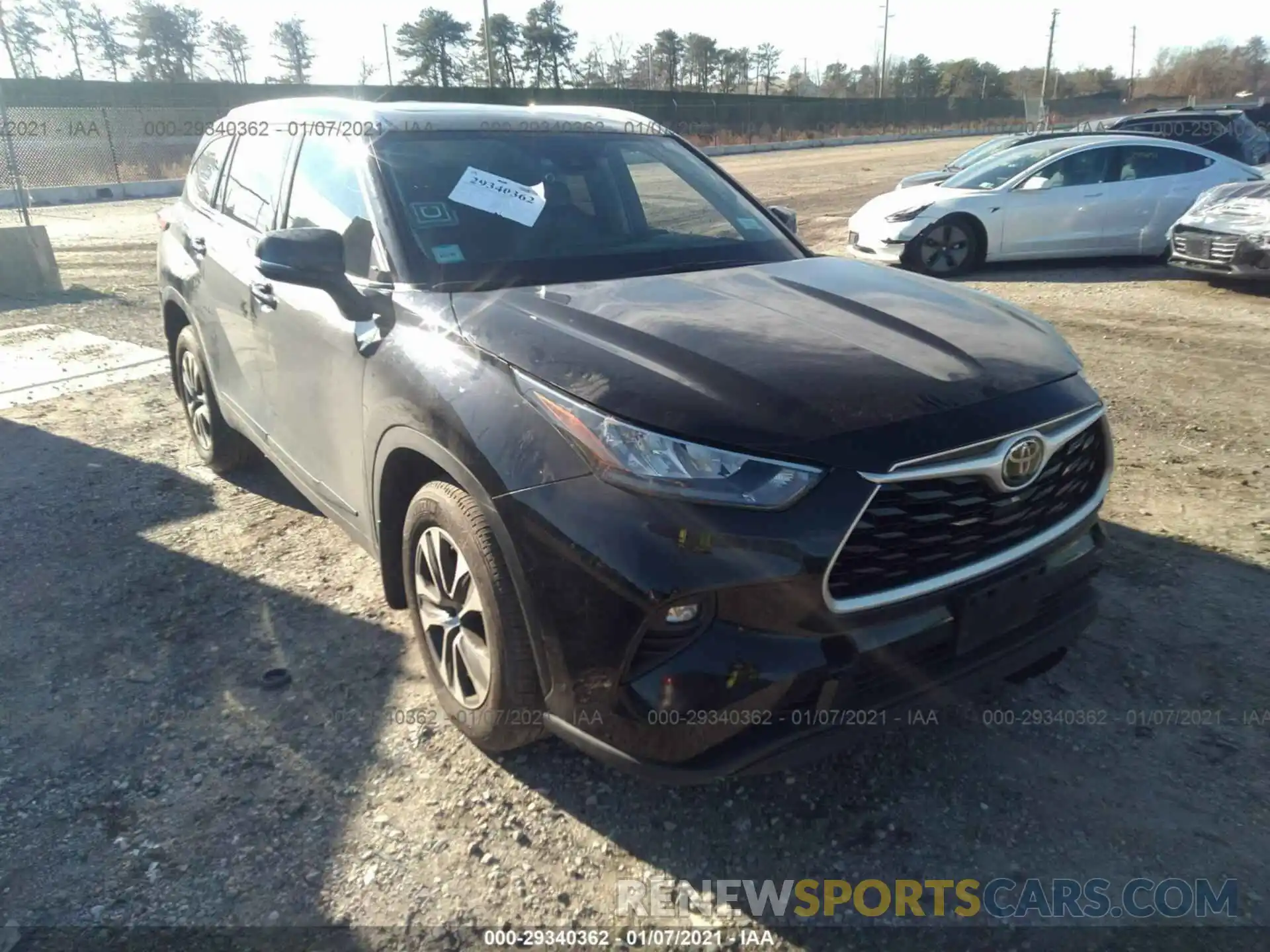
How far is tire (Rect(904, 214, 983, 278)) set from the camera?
410 inches

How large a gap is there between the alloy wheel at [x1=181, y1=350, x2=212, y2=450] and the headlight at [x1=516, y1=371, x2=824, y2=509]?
3.38 meters

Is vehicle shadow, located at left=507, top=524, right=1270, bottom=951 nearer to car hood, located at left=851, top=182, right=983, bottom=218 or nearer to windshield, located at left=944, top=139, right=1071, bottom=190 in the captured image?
car hood, located at left=851, top=182, right=983, bottom=218

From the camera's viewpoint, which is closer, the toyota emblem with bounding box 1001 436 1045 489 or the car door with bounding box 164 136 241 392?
the toyota emblem with bounding box 1001 436 1045 489

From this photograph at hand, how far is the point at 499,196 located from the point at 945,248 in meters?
8.43

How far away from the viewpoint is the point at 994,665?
2.43m

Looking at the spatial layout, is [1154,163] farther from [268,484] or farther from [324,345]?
[324,345]

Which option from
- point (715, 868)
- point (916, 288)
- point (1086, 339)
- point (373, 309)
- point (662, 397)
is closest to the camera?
point (662, 397)

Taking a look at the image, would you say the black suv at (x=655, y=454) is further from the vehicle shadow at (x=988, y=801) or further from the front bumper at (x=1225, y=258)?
the front bumper at (x=1225, y=258)

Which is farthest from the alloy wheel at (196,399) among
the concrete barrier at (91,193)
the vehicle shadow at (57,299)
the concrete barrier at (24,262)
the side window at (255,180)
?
the concrete barrier at (91,193)

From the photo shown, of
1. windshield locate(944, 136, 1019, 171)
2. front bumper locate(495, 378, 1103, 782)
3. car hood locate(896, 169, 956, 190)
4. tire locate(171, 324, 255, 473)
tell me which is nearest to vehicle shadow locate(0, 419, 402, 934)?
tire locate(171, 324, 255, 473)

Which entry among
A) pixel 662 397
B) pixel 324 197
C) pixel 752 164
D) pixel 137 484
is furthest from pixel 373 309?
pixel 752 164

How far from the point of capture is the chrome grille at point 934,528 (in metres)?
2.15

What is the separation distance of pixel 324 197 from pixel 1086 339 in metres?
6.25

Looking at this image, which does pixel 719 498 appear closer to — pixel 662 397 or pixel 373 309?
pixel 662 397
